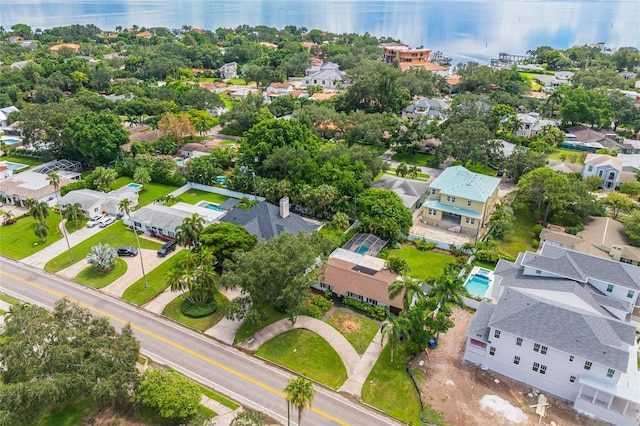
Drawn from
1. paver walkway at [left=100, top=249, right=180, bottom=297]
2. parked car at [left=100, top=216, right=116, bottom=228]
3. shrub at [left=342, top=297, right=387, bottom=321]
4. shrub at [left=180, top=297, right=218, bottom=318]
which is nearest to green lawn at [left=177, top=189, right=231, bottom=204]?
parked car at [left=100, top=216, right=116, bottom=228]

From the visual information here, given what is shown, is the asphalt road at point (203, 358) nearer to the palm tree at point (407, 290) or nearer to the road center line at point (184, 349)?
the road center line at point (184, 349)

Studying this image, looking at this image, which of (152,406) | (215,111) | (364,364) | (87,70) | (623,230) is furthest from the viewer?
(87,70)

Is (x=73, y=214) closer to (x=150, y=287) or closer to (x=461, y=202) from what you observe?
(x=150, y=287)

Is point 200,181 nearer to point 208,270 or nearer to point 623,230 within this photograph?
point 208,270

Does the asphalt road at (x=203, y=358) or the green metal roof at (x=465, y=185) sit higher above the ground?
the green metal roof at (x=465, y=185)

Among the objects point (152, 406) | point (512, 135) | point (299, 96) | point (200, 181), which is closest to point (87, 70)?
point (299, 96)

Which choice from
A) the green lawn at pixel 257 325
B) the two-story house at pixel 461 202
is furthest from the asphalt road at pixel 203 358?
the two-story house at pixel 461 202
